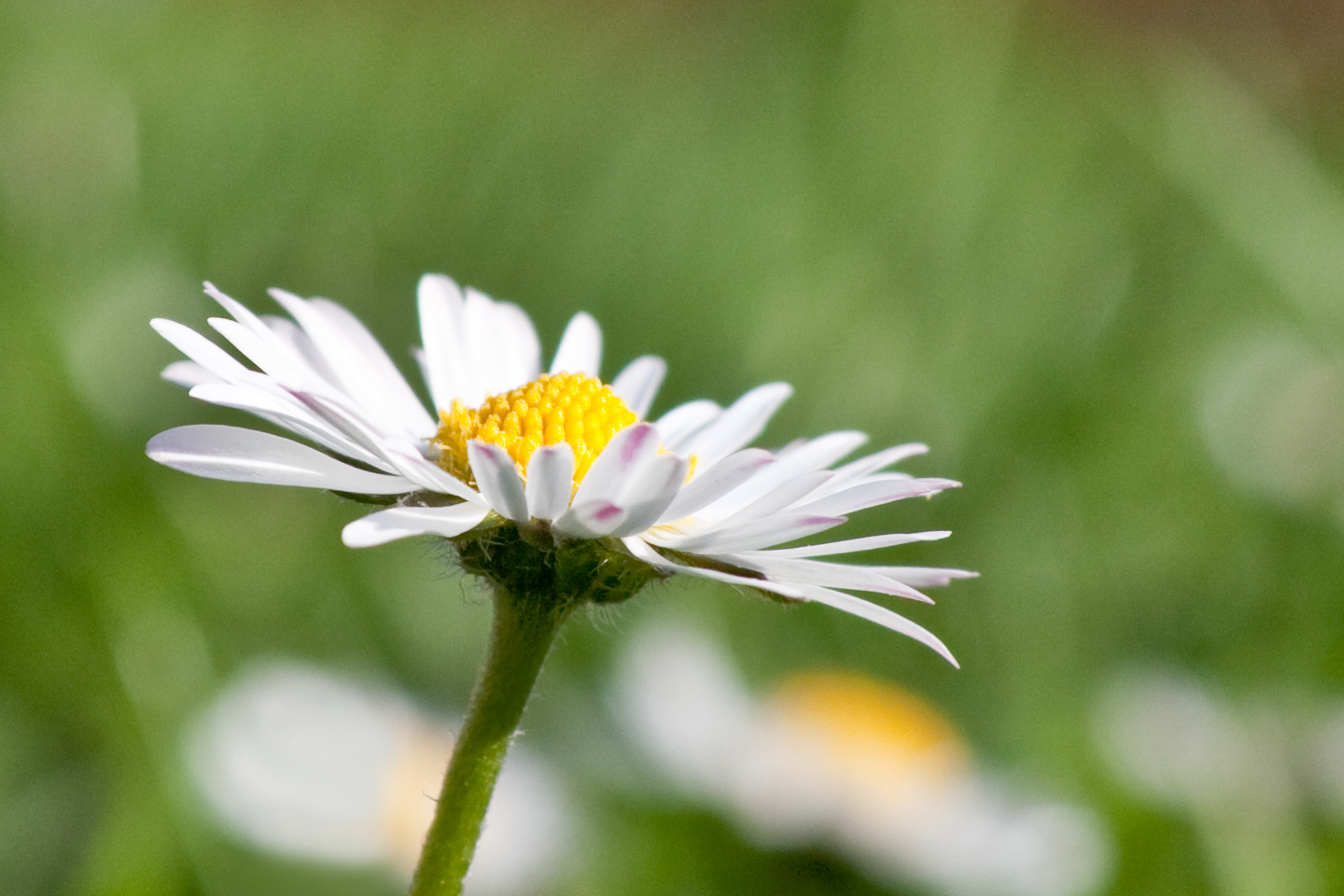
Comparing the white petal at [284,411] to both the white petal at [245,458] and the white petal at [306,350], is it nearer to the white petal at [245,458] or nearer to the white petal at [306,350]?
the white petal at [245,458]

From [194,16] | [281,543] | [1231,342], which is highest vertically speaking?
[194,16]

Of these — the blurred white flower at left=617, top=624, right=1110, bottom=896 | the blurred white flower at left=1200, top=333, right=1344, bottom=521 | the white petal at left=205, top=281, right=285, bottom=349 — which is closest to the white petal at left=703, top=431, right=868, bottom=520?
the white petal at left=205, top=281, right=285, bottom=349

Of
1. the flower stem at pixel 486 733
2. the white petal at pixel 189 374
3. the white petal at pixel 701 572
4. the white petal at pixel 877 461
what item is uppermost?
the white petal at pixel 877 461

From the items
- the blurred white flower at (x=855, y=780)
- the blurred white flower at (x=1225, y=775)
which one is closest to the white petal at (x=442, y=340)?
the blurred white flower at (x=855, y=780)

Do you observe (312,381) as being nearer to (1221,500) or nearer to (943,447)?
(943,447)

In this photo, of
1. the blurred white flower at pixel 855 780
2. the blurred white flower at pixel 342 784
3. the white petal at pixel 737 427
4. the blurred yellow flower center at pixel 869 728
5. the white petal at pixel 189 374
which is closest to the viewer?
the white petal at pixel 189 374

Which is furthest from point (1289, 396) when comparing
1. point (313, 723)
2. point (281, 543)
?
point (313, 723)
